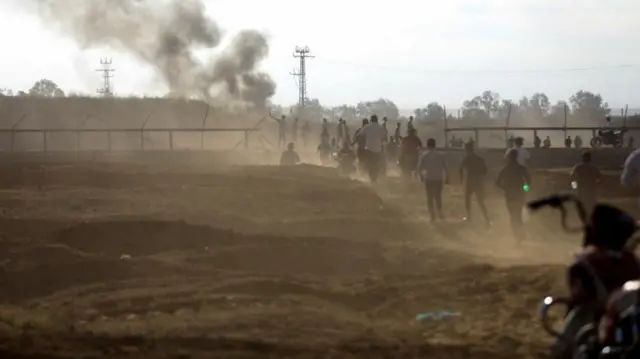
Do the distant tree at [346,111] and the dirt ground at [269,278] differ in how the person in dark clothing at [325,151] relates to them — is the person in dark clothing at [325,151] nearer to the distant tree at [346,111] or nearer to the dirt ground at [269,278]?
the dirt ground at [269,278]

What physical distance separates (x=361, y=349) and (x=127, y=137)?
60934mm

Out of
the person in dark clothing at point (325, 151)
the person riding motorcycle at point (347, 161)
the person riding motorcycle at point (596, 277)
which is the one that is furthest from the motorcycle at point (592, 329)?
the person in dark clothing at point (325, 151)

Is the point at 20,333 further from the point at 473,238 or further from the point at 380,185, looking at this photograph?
the point at 380,185

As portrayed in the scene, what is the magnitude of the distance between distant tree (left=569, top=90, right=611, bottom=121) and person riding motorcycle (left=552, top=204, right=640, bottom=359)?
210ft

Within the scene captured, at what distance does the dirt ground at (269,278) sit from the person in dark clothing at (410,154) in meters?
1.77

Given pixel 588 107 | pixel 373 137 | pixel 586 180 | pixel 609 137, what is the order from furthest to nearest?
pixel 588 107 → pixel 609 137 → pixel 373 137 → pixel 586 180

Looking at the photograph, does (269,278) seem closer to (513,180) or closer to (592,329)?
(513,180)

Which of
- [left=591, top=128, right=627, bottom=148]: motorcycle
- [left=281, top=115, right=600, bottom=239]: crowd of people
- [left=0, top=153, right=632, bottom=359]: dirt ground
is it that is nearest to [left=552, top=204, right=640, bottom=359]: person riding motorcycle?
[left=0, top=153, right=632, bottom=359]: dirt ground

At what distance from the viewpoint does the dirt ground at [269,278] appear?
9609 mm

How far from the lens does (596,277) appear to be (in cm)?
637

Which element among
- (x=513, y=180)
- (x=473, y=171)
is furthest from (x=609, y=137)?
(x=513, y=180)

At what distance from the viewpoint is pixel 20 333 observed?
9.95 meters

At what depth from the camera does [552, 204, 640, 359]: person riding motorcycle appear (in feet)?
20.7

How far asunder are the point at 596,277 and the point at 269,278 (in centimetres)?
762
